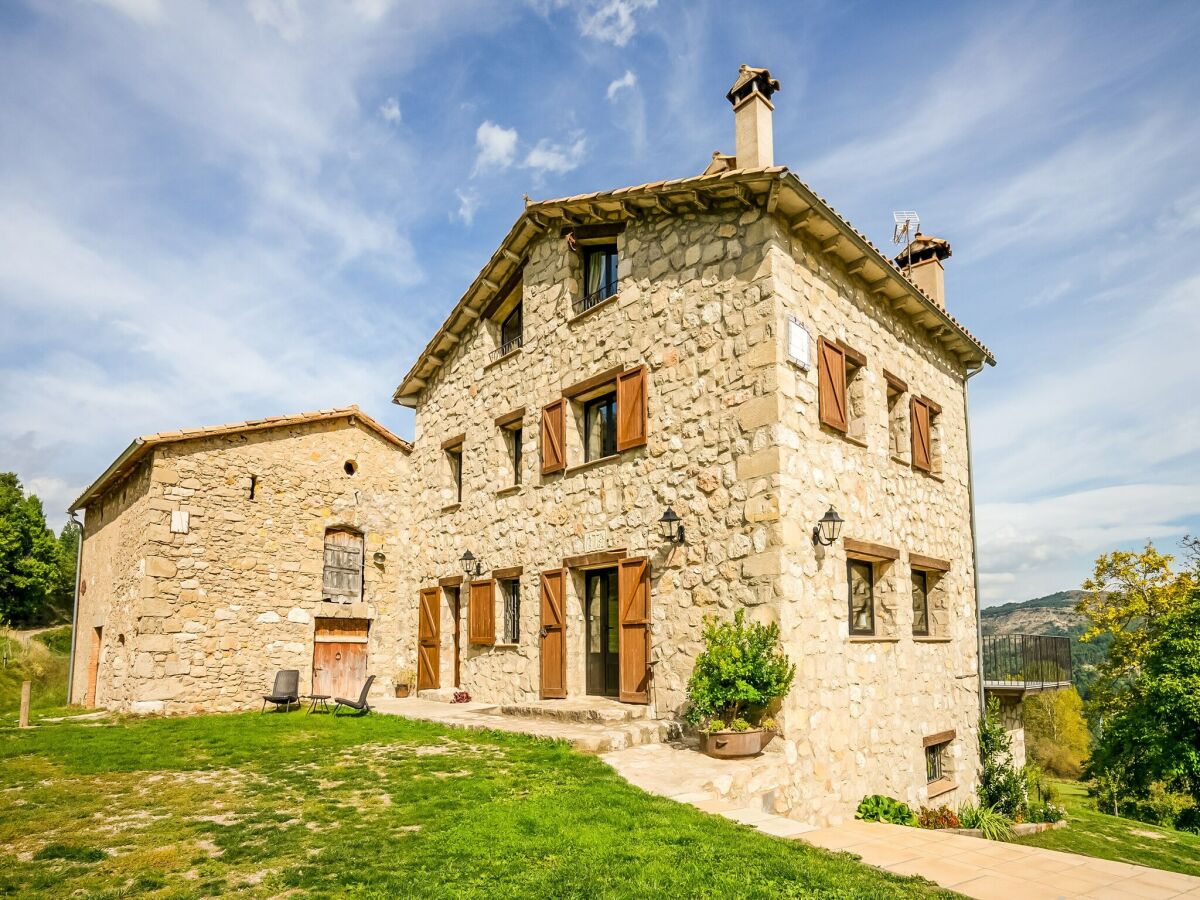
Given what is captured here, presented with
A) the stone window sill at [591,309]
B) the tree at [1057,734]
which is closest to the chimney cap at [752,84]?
the stone window sill at [591,309]

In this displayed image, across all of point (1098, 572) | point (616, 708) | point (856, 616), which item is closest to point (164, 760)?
point (616, 708)

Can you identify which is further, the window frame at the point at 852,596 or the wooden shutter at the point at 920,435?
the wooden shutter at the point at 920,435

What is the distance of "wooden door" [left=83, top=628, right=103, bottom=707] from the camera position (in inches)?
622

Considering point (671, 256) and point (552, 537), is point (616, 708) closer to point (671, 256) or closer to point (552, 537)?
point (552, 537)

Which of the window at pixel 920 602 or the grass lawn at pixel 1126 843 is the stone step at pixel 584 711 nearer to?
the window at pixel 920 602

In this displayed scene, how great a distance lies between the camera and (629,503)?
10836mm

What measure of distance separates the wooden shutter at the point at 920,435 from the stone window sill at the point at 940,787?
471 centimetres

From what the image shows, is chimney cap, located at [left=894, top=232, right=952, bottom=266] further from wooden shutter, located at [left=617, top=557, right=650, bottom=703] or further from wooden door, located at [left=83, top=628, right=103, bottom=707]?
wooden door, located at [left=83, top=628, right=103, bottom=707]

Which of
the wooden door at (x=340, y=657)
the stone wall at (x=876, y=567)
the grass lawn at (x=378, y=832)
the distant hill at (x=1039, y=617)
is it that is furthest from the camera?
the distant hill at (x=1039, y=617)

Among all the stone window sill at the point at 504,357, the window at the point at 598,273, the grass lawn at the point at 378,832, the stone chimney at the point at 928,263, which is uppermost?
the stone chimney at the point at 928,263

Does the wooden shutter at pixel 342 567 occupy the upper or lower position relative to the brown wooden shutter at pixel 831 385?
lower

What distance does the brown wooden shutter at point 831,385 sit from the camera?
9898 millimetres

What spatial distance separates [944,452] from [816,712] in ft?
20.6

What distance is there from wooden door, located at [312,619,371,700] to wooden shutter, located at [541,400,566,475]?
6075mm
